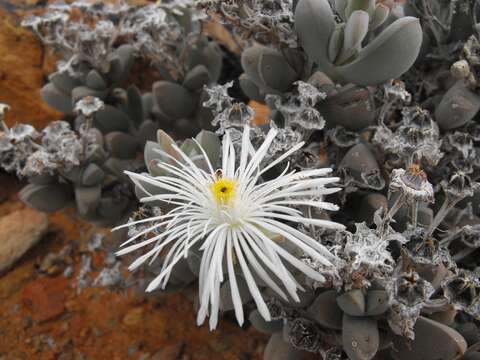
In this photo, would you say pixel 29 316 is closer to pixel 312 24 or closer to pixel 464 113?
pixel 312 24

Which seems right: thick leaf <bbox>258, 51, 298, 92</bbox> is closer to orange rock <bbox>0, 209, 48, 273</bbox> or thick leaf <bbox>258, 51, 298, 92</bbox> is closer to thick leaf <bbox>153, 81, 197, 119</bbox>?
thick leaf <bbox>153, 81, 197, 119</bbox>

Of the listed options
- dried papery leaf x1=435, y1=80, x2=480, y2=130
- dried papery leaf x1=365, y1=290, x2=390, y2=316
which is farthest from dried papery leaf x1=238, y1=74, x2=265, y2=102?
dried papery leaf x1=365, y1=290, x2=390, y2=316

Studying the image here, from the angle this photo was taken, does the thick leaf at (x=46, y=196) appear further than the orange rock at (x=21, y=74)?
No

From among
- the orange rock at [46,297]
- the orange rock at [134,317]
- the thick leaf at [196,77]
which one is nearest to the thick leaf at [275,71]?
the thick leaf at [196,77]

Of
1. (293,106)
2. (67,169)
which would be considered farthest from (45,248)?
(293,106)

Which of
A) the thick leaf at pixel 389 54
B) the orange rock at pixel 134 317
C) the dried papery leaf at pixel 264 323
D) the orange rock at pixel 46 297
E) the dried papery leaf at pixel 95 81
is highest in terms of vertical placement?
the thick leaf at pixel 389 54

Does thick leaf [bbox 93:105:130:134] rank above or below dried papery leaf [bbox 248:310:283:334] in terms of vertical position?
above

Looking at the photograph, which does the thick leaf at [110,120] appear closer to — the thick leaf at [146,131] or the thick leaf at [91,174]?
the thick leaf at [146,131]
